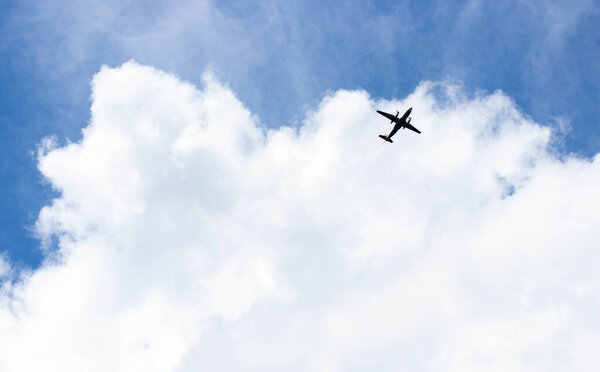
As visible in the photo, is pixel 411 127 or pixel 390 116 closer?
pixel 390 116

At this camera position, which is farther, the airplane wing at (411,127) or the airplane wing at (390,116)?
the airplane wing at (411,127)

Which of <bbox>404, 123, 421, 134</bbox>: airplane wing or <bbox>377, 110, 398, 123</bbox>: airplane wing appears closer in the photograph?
<bbox>377, 110, 398, 123</bbox>: airplane wing

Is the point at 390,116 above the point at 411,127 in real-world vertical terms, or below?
below

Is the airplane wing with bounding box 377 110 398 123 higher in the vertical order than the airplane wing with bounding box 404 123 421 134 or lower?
lower

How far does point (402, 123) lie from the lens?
139375mm

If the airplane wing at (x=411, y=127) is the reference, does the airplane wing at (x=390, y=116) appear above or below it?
below
